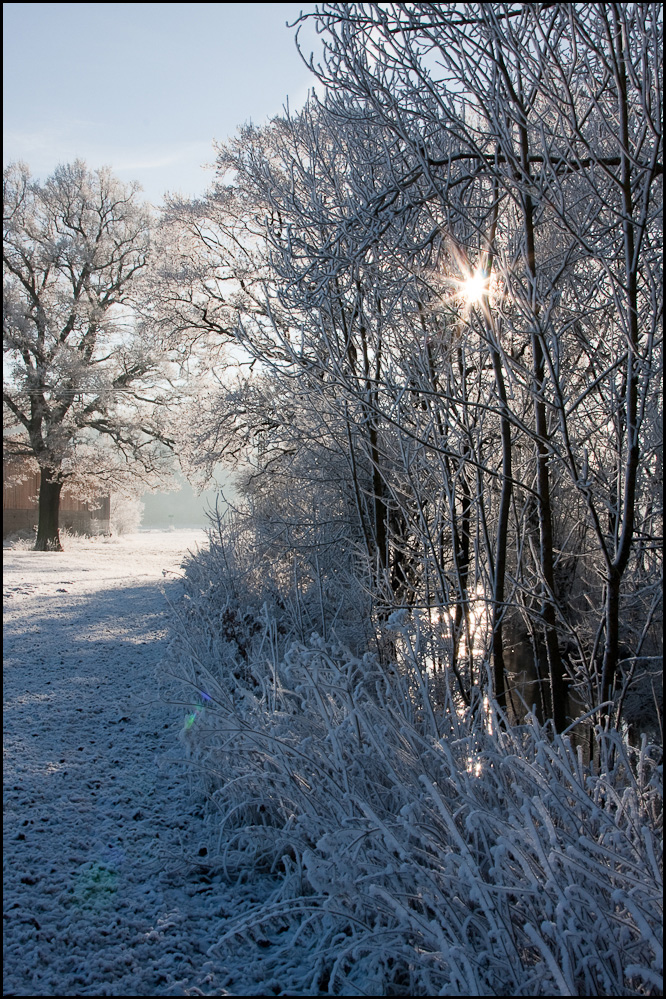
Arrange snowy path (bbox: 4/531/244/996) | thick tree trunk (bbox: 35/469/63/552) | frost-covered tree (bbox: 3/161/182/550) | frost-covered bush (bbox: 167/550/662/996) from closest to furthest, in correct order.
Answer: frost-covered bush (bbox: 167/550/662/996) < snowy path (bbox: 4/531/244/996) < thick tree trunk (bbox: 35/469/63/552) < frost-covered tree (bbox: 3/161/182/550)

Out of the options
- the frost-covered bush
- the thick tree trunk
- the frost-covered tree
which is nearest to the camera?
the frost-covered bush

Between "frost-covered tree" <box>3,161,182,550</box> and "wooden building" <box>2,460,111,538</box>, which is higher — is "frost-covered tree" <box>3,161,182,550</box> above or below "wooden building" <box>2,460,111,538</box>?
above

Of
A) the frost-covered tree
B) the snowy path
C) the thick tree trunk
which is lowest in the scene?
the snowy path

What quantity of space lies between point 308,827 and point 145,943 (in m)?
0.56

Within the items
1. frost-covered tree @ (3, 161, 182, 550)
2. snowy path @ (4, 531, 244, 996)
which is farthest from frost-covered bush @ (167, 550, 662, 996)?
frost-covered tree @ (3, 161, 182, 550)

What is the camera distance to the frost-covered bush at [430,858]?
1338mm

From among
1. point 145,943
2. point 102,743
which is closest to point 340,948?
point 145,943

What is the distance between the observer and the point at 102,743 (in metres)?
2.79

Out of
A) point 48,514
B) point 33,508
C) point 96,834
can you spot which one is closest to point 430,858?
point 96,834

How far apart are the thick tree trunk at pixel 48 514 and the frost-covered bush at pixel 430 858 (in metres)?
11.0

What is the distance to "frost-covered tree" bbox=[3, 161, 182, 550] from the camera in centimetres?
1280

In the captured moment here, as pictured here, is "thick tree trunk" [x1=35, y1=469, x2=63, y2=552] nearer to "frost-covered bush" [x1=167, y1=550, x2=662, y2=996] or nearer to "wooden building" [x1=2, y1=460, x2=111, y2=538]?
"wooden building" [x1=2, y1=460, x2=111, y2=538]

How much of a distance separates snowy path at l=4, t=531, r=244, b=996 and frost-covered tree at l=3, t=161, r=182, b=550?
30.8 feet

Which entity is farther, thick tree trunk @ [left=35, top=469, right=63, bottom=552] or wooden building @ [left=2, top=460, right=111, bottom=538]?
wooden building @ [left=2, top=460, right=111, bottom=538]
